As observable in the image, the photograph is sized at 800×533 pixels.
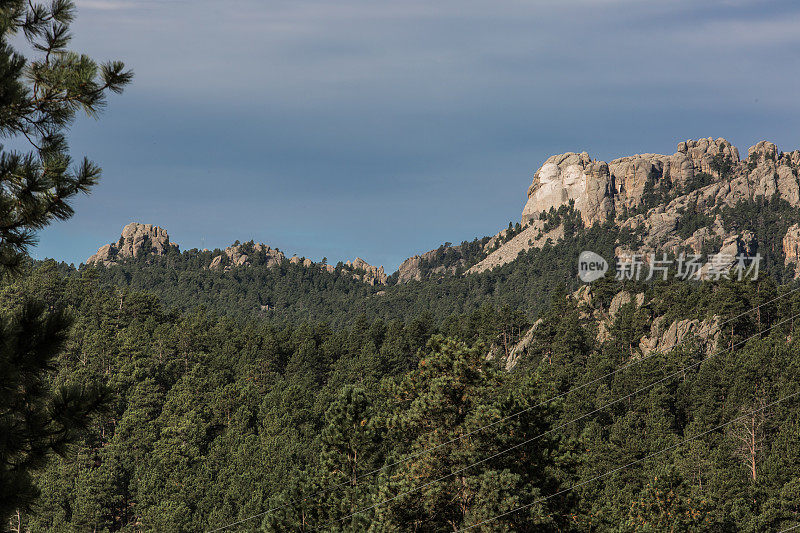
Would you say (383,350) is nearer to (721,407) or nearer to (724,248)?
(721,407)

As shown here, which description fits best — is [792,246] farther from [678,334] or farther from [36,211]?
[36,211]

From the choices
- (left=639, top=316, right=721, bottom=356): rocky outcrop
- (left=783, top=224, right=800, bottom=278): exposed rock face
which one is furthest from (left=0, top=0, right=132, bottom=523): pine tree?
(left=783, top=224, right=800, bottom=278): exposed rock face

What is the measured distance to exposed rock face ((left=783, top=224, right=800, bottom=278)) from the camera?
165m

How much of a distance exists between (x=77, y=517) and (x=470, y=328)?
48535 millimetres

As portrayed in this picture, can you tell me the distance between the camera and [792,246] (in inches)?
6580

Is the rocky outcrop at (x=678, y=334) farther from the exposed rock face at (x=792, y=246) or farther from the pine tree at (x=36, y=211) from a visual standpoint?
the exposed rock face at (x=792, y=246)

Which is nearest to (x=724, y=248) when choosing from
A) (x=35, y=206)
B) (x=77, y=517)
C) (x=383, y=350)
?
(x=383, y=350)

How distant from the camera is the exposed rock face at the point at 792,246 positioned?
165375 millimetres

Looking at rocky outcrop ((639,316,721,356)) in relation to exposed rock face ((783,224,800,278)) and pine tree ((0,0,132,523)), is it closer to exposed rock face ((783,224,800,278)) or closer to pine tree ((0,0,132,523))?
pine tree ((0,0,132,523))

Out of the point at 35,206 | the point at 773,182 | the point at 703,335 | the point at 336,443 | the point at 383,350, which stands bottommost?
the point at 336,443

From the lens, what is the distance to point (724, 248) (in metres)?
168

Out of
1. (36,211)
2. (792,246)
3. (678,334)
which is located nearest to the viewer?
(36,211)

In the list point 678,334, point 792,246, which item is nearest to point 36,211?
point 678,334

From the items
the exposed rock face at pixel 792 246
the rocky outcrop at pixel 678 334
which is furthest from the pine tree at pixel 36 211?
the exposed rock face at pixel 792 246
